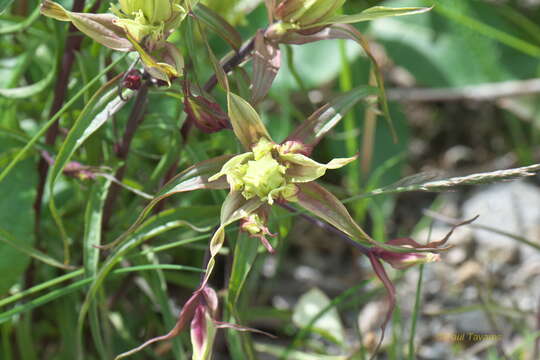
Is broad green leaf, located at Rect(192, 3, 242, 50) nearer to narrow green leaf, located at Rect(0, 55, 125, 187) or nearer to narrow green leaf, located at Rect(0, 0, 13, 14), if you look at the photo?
narrow green leaf, located at Rect(0, 55, 125, 187)

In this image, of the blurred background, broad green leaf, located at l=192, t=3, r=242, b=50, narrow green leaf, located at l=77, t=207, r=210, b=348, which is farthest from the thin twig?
broad green leaf, located at l=192, t=3, r=242, b=50

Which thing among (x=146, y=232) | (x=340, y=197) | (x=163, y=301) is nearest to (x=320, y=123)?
(x=146, y=232)

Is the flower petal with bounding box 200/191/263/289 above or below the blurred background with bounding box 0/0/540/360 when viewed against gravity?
above

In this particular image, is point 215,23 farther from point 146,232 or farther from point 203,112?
point 146,232

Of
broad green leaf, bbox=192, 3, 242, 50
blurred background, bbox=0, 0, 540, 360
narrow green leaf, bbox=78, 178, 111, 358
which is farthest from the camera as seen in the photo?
blurred background, bbox=0, 0, 540, 360

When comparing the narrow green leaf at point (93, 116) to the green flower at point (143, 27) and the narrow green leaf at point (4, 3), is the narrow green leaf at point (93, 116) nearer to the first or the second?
the green flower at point (143, 27)
